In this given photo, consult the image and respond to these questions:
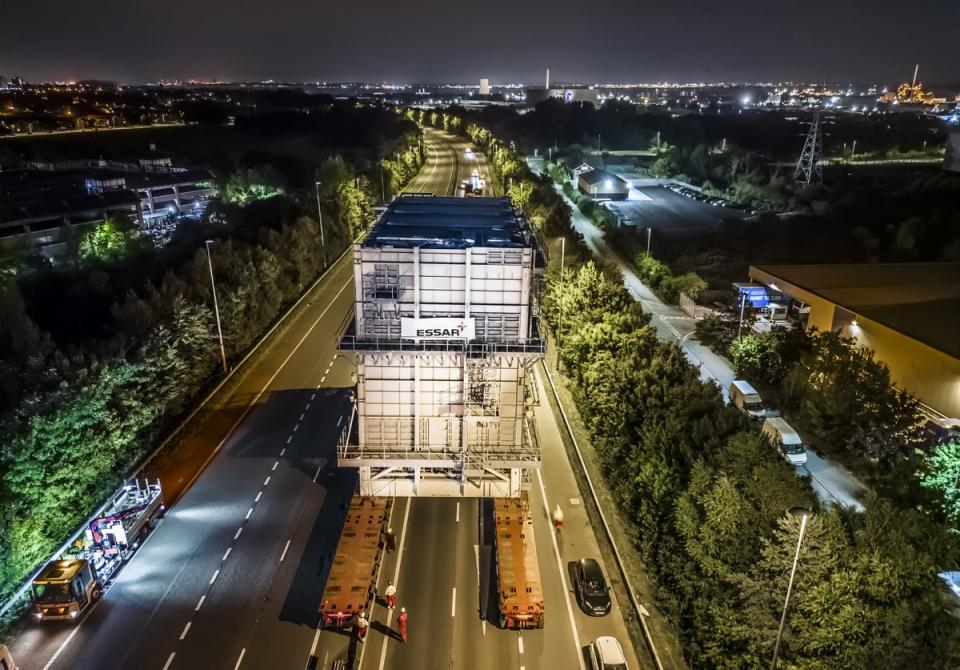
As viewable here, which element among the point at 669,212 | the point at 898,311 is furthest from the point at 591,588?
the point at 669,212

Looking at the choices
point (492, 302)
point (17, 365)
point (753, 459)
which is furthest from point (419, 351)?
point (17, 365)

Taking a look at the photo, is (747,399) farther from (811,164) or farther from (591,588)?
(811,164)

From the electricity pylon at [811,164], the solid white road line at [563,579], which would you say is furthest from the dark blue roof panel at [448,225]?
the electricity pylon at [811,164]

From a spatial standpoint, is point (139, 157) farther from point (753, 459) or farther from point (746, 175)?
point (753, 459)

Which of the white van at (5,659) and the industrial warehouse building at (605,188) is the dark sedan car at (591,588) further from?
the industrial warehouse building at (605,188)

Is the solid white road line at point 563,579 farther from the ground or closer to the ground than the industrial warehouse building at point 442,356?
closer to the ground

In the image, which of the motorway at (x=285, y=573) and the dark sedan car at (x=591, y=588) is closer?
the motorway at (x=285, y=573)

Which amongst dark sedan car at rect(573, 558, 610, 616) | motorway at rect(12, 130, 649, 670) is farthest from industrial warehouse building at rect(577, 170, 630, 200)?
dark sedan car at rect(573, 558, 610, 616)
